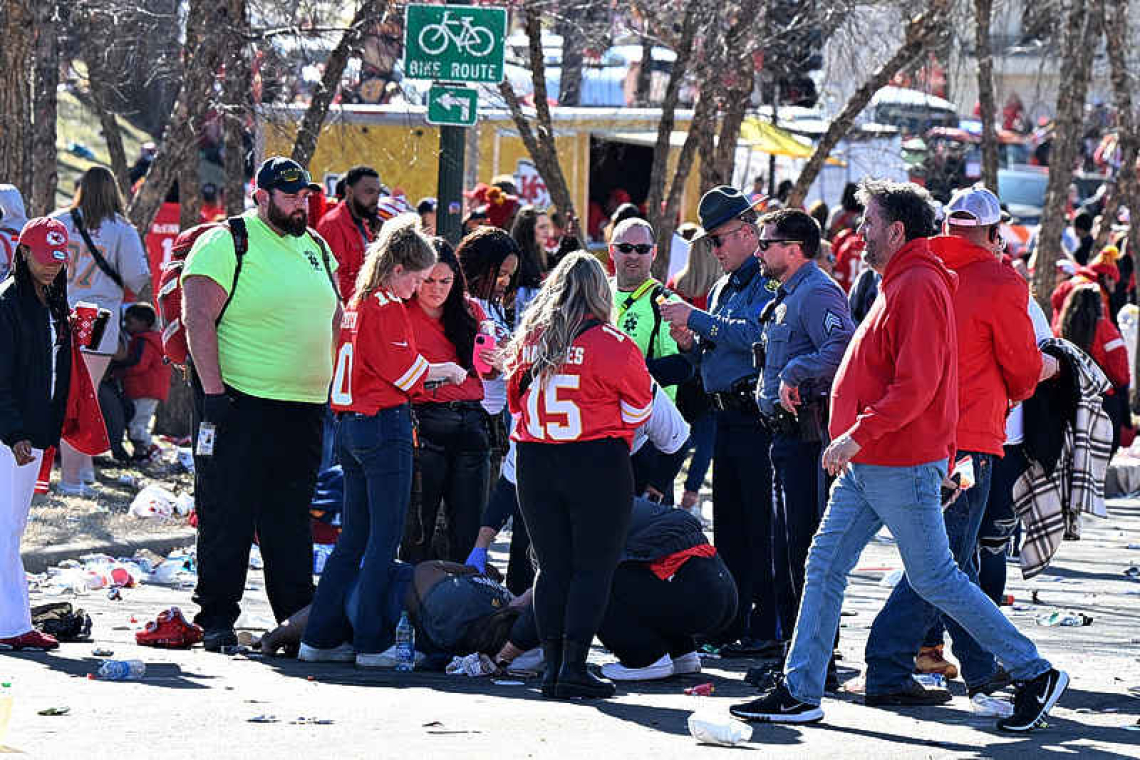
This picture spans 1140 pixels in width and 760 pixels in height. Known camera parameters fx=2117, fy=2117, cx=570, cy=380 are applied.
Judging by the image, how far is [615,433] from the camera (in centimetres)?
821

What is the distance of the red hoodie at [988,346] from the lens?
800cm

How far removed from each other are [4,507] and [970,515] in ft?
13.5

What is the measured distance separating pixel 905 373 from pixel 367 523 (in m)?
2.75

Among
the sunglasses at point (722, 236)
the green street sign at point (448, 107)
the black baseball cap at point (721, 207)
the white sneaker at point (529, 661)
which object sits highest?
the green street sign at point (448, 107)

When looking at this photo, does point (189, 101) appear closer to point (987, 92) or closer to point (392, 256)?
point (392, 256)

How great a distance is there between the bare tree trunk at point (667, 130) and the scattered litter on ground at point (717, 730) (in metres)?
11.0

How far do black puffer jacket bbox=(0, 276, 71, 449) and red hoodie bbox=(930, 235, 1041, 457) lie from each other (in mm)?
3945

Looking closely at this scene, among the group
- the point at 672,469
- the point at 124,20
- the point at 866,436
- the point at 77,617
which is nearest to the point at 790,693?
the point at 866,436

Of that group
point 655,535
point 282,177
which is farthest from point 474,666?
point 282,177

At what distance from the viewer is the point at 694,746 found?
725 centimetres

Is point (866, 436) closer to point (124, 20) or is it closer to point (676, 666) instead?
point (676, 666)

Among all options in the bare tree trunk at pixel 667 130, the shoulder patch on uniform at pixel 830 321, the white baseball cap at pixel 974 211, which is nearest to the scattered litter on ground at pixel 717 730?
the shoulder patch on uniform at pixel 830 321

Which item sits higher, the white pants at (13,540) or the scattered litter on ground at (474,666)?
the white pants at (13,540)

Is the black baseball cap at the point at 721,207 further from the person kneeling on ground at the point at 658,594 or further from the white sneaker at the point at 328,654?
the white sneaker at the point at 328,654
